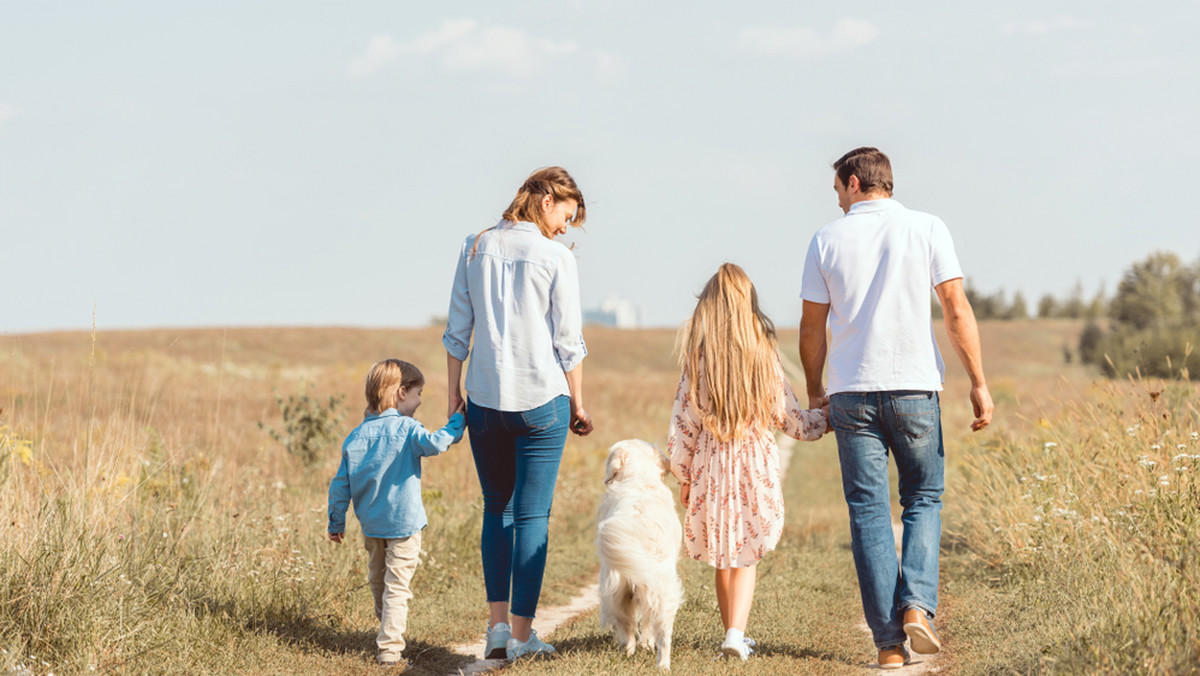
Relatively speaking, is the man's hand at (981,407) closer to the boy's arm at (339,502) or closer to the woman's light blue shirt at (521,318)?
the woman's light blue shirt at (521,318)

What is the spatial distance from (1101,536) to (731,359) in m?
2.73

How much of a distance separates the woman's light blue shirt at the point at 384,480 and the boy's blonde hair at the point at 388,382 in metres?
0.13

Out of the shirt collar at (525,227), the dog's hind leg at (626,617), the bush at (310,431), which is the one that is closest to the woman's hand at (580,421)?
the dog's hind leg at (626,617)

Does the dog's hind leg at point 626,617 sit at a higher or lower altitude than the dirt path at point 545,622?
higher

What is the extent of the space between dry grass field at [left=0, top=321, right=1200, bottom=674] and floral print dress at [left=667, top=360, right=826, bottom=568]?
1.86 feet

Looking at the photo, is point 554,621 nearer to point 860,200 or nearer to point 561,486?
point 860,200

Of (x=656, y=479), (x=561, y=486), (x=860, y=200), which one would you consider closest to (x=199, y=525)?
(x=656, y=479)

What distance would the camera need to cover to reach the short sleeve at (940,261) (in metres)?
4.88

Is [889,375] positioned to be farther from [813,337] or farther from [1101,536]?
[1101,536]

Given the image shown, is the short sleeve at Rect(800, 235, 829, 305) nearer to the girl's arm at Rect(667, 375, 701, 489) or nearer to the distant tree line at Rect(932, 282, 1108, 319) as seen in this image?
the girl's arm at Rect(667, 375, 701, 489)

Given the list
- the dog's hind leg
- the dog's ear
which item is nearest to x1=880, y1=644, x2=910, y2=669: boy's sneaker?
the dog's hind leg

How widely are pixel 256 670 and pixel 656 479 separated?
2201mm

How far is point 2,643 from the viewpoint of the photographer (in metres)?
4.50

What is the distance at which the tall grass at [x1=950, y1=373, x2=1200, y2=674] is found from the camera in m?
4.02
